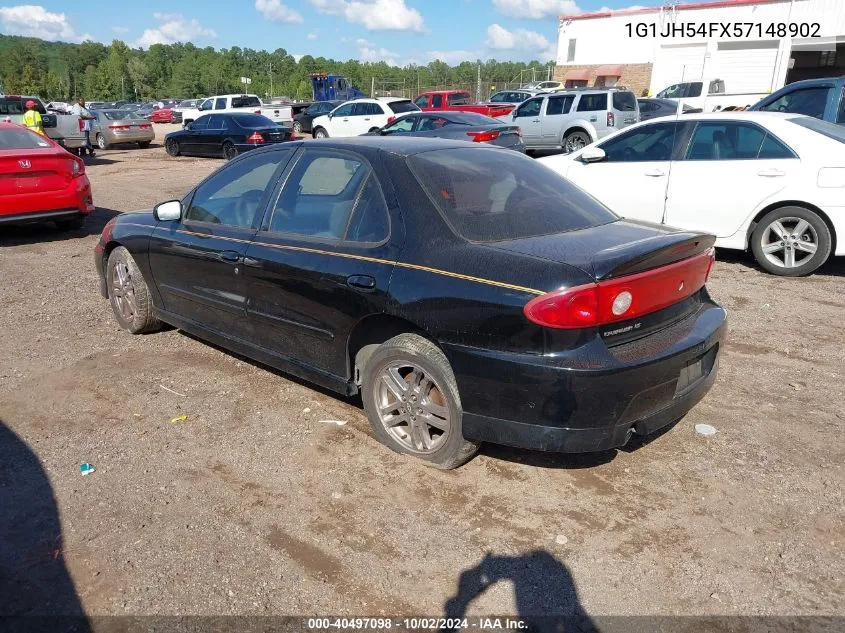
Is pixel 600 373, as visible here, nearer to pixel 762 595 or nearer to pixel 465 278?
pixel 465 278

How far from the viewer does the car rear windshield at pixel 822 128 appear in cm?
707

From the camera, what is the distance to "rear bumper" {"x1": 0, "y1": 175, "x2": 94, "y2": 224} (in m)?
8.91

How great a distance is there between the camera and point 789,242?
7109 millimetres

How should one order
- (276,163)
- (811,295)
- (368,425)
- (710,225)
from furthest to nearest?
(710,225) < (811,295) < (276,163) < (368,425)

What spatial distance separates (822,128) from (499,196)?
526cm

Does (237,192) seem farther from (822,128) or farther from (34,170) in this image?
(822,128)

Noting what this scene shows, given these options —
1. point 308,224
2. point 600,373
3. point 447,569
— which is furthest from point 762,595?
point 308,224

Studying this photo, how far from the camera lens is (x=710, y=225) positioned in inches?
293

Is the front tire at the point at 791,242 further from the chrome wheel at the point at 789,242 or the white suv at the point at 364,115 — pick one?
the white suv at the point at 364,115

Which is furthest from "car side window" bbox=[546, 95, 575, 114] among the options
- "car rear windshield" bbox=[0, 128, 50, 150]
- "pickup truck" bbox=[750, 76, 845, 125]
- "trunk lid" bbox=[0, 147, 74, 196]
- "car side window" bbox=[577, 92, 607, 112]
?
"car rear windshield" bbox=[0, 128, 50, 150]

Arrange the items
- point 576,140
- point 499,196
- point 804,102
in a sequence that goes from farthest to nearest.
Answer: point 576,140, point 804,102, point 499,196

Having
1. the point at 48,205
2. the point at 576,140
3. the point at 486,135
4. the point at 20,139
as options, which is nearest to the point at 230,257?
the point at 48,205

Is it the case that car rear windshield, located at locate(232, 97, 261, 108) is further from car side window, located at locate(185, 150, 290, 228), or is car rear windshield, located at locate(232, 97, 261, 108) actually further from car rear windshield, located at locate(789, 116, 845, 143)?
car side window, located at locate(185, 150, 290, 228)

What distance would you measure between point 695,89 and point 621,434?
27.2 m
